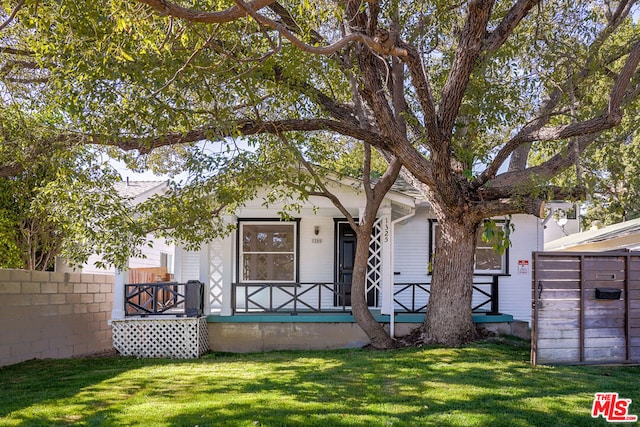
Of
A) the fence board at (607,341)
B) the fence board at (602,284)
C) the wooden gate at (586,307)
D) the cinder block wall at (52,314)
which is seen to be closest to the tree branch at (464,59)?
the wooden gate at (586,307)

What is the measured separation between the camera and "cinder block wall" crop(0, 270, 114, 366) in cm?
972

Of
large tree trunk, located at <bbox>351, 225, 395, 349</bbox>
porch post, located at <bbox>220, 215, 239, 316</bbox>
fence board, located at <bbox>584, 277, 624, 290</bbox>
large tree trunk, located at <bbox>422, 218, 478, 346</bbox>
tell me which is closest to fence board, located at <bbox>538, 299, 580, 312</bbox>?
fence board, located at <bbox>584, 277, 624, 290</bbox>

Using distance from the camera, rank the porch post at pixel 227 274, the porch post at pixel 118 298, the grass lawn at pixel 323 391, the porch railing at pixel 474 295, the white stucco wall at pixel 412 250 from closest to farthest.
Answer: the grass lawn at pixel 323 391 < the porch post at pixel 118 298 < the porch post at pixel 227 274 < the porch railing at pixel 474 295 < the white stucco wall at pixel 412 250

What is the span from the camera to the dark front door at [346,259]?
14422 millimetres

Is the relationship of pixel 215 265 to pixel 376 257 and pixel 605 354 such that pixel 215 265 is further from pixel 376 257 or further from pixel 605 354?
pixel 605 354

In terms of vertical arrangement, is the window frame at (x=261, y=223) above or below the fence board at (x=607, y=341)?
above

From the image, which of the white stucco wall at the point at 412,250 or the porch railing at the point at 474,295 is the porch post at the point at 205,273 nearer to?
the white stucco wall at the point at 412,250

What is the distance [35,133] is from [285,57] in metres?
3.93

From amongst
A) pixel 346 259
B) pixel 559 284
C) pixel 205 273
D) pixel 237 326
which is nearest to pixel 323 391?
pixel 559 284

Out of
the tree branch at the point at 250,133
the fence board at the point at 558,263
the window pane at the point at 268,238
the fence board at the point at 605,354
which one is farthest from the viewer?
the window pane at the point at 268,238

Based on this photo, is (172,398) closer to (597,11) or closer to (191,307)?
(191,307)

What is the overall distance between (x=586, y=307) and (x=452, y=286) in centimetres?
224

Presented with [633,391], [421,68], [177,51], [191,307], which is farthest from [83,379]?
[633,391]

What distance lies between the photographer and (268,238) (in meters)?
14.6
